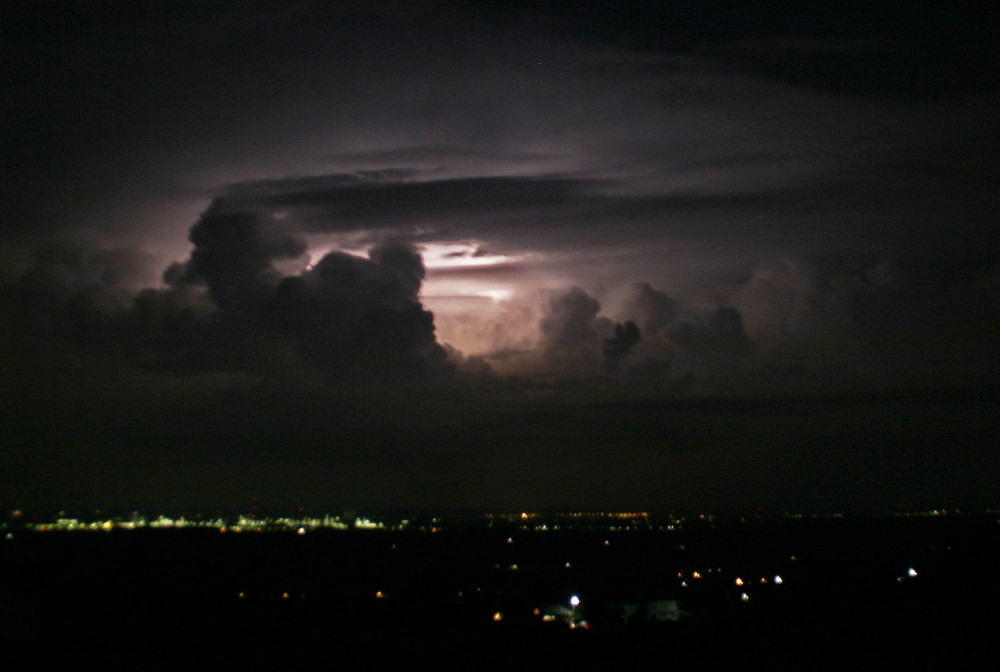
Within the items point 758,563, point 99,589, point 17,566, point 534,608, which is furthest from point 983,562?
point 17,566

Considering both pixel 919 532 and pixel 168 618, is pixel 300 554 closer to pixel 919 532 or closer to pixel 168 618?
pixel 168 618

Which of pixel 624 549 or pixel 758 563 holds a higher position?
pixel 624 549

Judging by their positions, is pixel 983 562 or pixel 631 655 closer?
pixel 631 655

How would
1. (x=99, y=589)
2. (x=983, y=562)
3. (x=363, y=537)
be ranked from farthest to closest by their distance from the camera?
(x=363, y=537) < (x=983, y=562) < (x=99, y=589)

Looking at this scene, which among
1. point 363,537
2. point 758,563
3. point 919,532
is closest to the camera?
point 758,563

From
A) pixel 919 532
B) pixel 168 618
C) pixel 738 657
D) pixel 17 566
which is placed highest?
pixel 919 532

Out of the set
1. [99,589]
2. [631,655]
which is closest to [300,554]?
[99,589]
